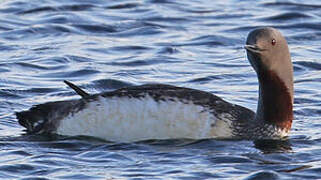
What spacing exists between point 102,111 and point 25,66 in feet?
14.1

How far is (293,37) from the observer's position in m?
16.9

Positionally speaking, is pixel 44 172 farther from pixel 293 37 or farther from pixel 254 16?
pixel 254 16

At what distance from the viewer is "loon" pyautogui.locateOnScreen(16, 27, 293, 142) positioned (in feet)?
35.0

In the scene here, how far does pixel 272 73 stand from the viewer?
35.4ft

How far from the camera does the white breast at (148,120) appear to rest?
10.7m

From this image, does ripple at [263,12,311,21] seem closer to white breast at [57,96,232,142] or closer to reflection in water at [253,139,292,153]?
reflection in water at [253,139,292,153]

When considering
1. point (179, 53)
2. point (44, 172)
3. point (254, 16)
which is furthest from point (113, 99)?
point (254, 16)

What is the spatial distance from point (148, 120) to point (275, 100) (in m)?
1.19

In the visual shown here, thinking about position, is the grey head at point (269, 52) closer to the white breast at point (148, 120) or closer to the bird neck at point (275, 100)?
the bird neck at point (275, 100)

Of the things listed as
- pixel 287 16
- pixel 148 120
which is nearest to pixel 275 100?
pixel 148 120

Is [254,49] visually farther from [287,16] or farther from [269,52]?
[287,16]

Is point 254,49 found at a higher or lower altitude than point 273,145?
higher

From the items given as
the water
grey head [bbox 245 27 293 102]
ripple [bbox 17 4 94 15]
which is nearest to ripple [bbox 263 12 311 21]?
the water

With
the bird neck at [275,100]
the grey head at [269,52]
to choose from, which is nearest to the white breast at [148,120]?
the bird neck at [275,100]
